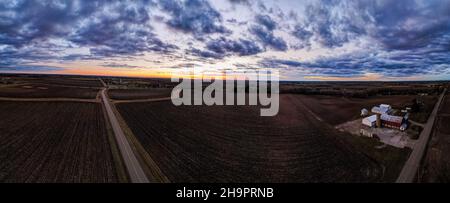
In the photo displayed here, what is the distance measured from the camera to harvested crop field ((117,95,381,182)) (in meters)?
17.0

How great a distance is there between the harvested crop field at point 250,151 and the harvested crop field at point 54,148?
4572 mm

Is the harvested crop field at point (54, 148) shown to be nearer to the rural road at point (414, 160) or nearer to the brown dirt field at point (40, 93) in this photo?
the rural road at point (414, 160)

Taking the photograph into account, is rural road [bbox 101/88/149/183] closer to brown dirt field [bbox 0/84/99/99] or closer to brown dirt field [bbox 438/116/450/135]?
brown dirt field [bbox 438/116/450/135]

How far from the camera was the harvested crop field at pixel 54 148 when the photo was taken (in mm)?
16000

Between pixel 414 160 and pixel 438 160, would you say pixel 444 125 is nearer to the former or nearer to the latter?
pixel 438 160

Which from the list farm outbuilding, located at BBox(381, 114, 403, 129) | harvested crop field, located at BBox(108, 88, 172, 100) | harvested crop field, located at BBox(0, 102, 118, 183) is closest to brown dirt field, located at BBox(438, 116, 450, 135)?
farm outbuilding, located at BBox(381, 114, 403, 129)

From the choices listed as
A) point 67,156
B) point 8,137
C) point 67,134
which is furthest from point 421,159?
point 8,137

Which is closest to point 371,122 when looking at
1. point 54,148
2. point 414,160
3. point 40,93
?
point 414,160

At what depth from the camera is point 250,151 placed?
72.6 ft

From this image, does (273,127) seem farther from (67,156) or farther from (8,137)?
(8,137)

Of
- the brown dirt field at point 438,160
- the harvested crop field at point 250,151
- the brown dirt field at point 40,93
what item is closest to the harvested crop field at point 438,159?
A: the brown dirt field at point 438,160

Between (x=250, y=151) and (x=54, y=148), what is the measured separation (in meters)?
21.1
